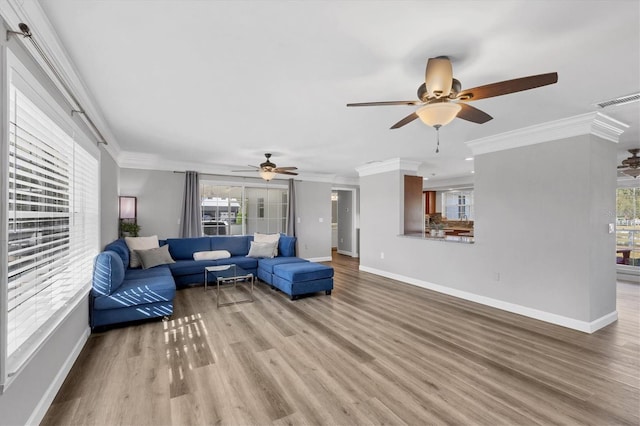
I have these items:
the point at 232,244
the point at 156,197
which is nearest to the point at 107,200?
the point at 156,197

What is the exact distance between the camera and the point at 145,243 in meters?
5.32

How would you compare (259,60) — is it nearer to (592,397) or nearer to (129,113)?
(129,113)

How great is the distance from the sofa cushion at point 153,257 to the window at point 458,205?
32.4 feet

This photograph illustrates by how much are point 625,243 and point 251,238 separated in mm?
8393

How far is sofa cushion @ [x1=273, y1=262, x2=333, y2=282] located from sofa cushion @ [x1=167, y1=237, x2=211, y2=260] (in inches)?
78.2

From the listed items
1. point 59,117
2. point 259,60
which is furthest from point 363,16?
point 59,117

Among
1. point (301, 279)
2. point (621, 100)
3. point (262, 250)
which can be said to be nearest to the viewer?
point (621, 100)

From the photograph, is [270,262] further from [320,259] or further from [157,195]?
[320,259]

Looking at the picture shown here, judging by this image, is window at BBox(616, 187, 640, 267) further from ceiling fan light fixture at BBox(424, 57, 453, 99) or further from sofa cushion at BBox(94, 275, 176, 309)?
sofa cushion at BBox(94, 275, 176, 309)

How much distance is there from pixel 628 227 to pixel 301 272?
7456mm

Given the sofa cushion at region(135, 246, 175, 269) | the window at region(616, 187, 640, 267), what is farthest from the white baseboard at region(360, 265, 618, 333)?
the sofa cushion at region(135, 246, 175, 269)

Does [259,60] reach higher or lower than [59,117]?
higher

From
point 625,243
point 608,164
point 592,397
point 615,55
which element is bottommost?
point 592,397

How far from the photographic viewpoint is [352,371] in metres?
2.54
